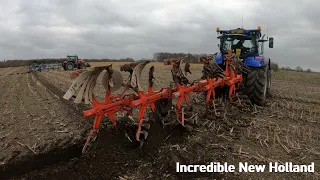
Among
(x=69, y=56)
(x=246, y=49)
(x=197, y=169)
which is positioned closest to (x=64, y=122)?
(x=197, y=169)

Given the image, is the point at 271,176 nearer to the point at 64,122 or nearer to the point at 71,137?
the point at 71,137

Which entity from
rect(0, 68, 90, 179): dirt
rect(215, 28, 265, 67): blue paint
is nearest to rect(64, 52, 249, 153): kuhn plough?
→ rect(0, 68, 90, 179): dirt

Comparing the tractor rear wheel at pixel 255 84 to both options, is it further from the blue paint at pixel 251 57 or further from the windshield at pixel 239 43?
the windshield at pixel 239 43

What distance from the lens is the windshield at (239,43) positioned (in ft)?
27.7

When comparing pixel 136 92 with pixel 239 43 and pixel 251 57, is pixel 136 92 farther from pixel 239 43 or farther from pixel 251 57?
pixel 239 43

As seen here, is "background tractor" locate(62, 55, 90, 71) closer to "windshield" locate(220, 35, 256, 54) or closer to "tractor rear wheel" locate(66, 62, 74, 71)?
"tractor rear wheel" locate(66, 62, 74, 71)

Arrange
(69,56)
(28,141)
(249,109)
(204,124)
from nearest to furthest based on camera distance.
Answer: (28,141) < (204,124) < (249,109) < (69,56)

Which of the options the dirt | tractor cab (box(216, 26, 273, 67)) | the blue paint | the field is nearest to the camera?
the field

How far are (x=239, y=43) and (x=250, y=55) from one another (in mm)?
561

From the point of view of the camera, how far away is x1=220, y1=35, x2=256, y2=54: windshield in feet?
27.7

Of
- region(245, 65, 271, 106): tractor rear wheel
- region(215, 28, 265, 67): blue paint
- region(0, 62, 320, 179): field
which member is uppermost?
region(215, 28, 265, 67): blue paint

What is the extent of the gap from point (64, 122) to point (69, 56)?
88.6ft

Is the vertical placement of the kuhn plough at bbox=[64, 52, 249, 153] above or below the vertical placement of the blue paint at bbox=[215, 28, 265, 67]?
below

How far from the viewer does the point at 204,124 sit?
5.70 meters
